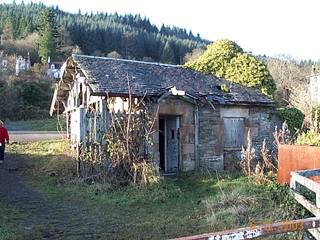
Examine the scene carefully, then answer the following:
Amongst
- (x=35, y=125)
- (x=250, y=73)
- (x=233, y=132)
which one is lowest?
(x=233, y=132)

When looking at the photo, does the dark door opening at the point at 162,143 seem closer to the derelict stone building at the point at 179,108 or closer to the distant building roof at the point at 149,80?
the derelict stone building at the point at 179,108

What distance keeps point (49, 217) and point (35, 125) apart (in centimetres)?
2674

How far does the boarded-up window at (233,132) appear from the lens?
632 inches

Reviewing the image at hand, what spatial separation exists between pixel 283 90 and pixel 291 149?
3160 centimetres

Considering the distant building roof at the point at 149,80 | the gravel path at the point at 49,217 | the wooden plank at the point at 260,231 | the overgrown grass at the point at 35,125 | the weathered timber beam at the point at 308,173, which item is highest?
the distant building roof at the point at 149,80

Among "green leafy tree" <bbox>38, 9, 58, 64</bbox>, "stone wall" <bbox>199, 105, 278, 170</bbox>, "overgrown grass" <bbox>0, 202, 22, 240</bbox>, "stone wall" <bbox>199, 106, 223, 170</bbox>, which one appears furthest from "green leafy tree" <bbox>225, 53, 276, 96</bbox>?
"green leafy tree" <bbox>38, 9, 58, 64</bbox>

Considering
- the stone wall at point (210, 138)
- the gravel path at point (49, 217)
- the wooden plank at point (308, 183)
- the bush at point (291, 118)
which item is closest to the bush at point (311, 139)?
the stone wall at point (210, 138)

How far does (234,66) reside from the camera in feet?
66.0

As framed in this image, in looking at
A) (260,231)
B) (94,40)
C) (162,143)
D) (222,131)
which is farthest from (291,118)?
(94,40)

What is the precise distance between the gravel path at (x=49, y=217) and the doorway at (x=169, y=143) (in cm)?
536

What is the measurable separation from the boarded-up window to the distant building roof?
31.4 inches

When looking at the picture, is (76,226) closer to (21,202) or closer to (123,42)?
(21,202)

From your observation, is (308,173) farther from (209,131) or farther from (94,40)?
(94,40)

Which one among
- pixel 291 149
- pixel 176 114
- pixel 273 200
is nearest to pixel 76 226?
pixel 273 200
